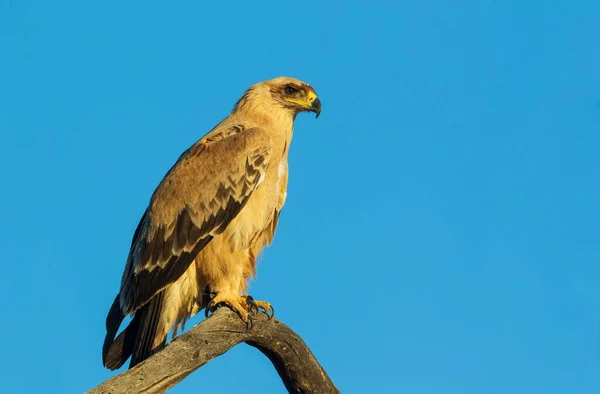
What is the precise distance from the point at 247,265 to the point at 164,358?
231 cm

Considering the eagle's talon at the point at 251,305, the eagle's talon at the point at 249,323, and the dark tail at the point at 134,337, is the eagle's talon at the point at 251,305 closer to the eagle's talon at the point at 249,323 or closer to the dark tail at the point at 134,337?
the eagle's talon at the point at 249,323

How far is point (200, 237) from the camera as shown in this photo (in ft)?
27.3

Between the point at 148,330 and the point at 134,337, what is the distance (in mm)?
190

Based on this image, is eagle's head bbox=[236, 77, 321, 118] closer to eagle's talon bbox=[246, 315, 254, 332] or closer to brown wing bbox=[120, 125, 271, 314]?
brown wing bbox=[120, 125, 271, 314]

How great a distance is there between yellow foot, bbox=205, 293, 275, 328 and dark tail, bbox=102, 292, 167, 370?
19.6 inches

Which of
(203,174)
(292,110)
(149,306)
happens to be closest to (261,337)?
(149,306)

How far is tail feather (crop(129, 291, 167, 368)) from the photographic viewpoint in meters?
8.00

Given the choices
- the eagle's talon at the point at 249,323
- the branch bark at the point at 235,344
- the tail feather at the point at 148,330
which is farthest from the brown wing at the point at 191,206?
the eagle's talon at the point at 249,323

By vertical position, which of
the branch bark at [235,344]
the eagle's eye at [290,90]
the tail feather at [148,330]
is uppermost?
the eagle's eye at [290,90]

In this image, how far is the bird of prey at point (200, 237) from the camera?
8172 mm

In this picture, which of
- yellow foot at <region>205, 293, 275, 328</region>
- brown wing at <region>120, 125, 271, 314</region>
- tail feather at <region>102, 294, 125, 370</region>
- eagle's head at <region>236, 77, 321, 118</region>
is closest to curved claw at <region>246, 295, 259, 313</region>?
yellow foot at <region>205, 293, 275, 328</region>

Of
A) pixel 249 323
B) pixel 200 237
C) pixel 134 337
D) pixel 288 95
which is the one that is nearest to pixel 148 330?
pixel 134 337

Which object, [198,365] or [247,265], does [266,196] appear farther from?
[198,365]

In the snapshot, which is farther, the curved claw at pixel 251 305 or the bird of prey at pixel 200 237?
the bird of prey at pixel 200 237
